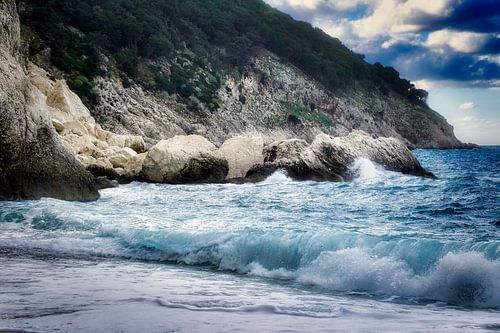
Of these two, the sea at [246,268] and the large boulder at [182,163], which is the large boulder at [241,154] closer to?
the large boulder at [182,163]

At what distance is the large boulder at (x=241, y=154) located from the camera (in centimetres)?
2516

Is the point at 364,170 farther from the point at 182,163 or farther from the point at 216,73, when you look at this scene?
the point at 216,73

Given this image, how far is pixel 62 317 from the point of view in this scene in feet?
14.2

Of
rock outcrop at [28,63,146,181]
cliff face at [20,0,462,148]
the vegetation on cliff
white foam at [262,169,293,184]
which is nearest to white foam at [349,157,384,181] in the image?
white foam at [262,169,293,184]

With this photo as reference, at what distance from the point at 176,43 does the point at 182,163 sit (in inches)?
2339

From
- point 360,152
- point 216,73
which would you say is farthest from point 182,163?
point 216,73

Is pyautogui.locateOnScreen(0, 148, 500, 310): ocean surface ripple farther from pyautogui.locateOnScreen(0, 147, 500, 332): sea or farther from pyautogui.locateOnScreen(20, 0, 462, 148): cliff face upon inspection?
pyautogui.locateOnScreen(20, 0, 462, 148): cliff face

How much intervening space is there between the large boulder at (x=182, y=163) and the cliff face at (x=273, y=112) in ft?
76.2

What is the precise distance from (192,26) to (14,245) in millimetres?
82671

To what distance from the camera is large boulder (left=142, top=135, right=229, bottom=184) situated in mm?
22781

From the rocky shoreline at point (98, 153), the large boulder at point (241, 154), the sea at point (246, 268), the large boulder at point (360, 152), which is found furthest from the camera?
the large boulder at point (241, 154)

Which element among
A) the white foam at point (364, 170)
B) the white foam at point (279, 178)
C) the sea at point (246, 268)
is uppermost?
the white foam at point (364, 170)

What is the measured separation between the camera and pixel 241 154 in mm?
25672

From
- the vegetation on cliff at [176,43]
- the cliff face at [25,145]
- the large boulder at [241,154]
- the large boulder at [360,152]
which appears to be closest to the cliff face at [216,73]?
the vegetation on cliff at [176,43]
